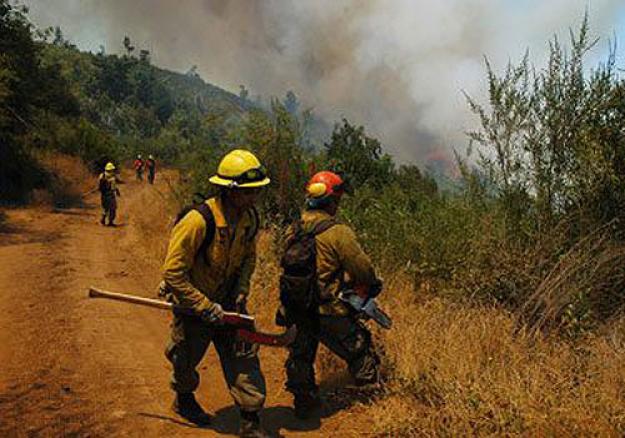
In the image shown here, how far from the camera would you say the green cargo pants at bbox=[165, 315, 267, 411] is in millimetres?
4207

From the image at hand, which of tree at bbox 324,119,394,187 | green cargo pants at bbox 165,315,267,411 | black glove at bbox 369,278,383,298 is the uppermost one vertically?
tree at bbox 324,119,394,187

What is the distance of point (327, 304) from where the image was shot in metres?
4.71

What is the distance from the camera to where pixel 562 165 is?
6.46m

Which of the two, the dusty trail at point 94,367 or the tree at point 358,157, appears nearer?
the dusty trail at point 94,367

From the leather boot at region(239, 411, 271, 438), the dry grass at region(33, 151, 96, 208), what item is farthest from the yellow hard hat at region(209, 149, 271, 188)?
the dry grass at region(33, 151, 96, 208)

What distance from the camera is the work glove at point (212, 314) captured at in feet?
13.2

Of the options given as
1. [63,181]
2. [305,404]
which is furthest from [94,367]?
[63,181]

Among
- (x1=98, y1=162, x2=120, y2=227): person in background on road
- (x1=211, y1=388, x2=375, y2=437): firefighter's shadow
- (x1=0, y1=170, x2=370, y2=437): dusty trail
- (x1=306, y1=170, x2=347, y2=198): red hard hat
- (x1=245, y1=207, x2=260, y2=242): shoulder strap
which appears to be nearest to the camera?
(x1=245, y1=207, x2=260, y2=242): shoulder strap

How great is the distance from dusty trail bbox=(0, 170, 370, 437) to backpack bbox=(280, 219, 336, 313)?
95 cm

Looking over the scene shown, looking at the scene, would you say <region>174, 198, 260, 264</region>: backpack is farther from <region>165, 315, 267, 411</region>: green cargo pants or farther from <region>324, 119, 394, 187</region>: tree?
<region>324, 119, 394, 187</region>: tree

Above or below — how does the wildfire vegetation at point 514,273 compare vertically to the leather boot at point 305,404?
above

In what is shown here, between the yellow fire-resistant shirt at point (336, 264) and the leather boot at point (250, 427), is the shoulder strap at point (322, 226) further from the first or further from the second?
the leather boot at point (250, 427)

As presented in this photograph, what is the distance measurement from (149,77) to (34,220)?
9959 centimetres

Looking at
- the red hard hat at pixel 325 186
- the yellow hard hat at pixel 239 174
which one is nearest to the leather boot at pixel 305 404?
the red hard hat at pixel 325 186
